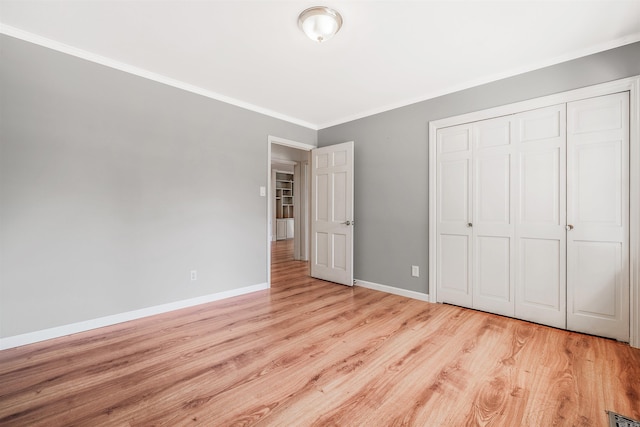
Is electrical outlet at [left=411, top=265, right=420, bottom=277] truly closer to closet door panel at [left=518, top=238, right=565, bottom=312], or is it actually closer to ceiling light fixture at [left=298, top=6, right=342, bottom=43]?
closet door panel at [left=518, top=238, right=565, bottom=312]

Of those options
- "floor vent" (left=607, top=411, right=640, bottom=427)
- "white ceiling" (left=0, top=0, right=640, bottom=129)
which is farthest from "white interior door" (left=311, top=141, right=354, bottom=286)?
"floor vent" (left=607, top=411, right=640, bottom=427)

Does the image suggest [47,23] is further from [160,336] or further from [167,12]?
[160,336]

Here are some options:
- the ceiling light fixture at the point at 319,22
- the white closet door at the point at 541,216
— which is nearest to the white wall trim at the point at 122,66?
the ceiling light fixture at the point at 319,22

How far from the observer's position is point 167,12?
6.56 ft

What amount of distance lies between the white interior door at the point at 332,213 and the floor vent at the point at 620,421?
2791mm

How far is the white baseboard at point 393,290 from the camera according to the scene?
3.45 metres

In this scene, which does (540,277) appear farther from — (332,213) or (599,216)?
(332,213)

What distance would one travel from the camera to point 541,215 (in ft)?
8.73

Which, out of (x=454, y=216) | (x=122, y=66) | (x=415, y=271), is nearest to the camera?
(x=122, y=66)

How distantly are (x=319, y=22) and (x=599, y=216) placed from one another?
2.85 meters

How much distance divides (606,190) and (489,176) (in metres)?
0.90

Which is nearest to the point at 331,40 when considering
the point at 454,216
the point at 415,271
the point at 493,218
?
the point at 454,216

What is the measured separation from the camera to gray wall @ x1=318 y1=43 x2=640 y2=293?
9.29ft

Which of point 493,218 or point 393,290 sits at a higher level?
point 493,218
